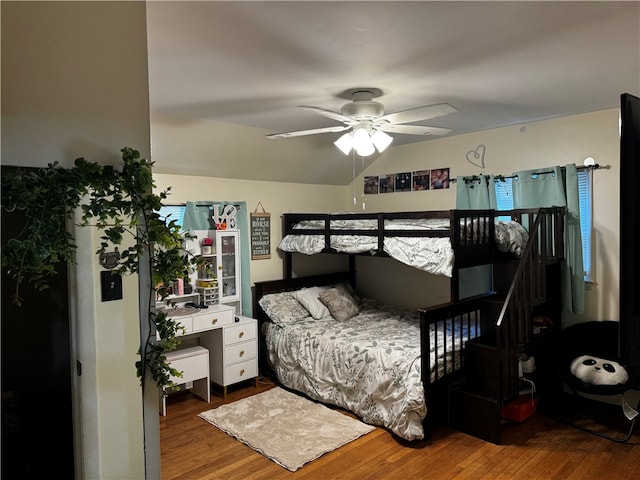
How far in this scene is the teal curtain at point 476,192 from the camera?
13.5 ft

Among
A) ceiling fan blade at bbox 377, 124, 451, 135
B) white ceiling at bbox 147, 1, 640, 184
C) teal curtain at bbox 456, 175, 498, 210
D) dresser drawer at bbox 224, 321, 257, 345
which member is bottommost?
dresser drawer at bbox 224, 321, 257, 345

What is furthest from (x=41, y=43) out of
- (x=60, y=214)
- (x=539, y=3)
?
(x=539, y=3)

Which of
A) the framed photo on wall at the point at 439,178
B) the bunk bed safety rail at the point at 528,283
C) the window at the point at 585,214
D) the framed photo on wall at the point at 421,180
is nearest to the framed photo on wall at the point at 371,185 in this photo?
the framed photo on wall at the point at 421,180

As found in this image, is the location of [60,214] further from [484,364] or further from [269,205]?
[269,205]

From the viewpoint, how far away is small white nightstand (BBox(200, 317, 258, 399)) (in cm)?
387

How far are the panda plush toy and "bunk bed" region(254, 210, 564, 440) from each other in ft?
2.29

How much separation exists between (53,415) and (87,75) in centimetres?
122

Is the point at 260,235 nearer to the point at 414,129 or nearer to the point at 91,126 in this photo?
the point at 414,129

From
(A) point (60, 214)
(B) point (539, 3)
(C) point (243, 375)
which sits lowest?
(C) point (243, 375)

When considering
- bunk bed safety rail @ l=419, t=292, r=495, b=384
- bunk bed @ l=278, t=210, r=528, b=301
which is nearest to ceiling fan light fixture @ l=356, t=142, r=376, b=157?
bunk bed @ l=278, t=210, r=528, b=301

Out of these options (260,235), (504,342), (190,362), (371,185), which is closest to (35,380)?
(190,362)

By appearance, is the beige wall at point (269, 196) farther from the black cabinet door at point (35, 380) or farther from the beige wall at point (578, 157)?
the black cabinet door at point (35, 380)

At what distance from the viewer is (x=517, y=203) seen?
3967mm

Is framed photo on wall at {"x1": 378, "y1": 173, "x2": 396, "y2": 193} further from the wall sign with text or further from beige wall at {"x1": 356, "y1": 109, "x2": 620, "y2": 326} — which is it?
the wall sign with text
